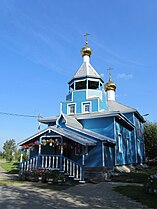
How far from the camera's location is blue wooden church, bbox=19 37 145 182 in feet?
41.0

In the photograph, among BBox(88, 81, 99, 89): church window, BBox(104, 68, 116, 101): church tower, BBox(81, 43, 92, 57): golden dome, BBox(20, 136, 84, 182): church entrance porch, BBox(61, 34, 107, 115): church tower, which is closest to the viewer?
BBox(20, 136, 84, 182): church entrance porch

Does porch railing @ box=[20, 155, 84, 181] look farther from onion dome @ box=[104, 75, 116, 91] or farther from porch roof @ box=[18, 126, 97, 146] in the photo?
onion dome @ box=[104, 75, 116, 91]

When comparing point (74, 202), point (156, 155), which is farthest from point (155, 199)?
point (156, 155)

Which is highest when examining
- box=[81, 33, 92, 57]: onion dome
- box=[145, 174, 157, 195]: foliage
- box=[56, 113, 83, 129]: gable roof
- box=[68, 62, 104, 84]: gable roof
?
box=[81, 33, 92, 57]: onion dome

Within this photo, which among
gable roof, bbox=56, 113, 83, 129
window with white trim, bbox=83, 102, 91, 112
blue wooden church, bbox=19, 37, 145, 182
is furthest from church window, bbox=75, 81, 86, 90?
gable roof, bbox=56, 113, 83, 129

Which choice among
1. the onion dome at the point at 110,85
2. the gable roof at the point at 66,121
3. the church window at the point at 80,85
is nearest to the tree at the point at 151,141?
the onion dome at the point at 110,85

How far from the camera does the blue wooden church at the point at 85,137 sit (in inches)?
492

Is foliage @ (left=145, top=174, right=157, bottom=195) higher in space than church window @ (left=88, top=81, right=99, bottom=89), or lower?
lower

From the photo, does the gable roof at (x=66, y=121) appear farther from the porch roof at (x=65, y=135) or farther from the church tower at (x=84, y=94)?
the church tower at (x=84, y=94)

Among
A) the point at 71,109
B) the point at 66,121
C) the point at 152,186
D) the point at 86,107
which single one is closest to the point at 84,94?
the point at 86,107

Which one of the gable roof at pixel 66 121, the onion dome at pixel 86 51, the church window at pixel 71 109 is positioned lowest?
the gable roof at pixel 66 121

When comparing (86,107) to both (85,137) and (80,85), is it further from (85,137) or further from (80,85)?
(85,137)

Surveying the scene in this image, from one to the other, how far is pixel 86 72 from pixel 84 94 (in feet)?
7.48

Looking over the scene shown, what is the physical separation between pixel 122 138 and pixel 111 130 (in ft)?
8.94
